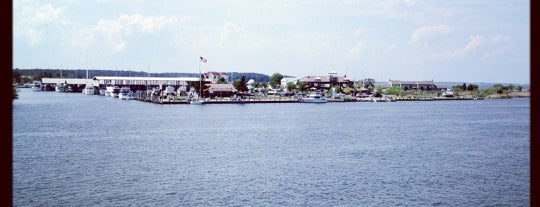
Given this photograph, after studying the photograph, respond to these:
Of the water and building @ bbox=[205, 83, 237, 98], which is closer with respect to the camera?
the water

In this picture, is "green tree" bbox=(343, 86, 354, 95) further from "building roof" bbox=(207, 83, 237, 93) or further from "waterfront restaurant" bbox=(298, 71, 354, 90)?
"building roof" bbox=(207, 83, 237, 93)

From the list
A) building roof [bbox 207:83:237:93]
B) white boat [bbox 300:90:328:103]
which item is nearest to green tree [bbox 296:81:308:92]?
white boat [bbox 300:90:328:103]

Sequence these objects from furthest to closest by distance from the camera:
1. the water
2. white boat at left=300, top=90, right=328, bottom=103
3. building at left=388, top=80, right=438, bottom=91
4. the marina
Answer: building at left=388, top=80, right=438, bottom=91 < white boat at left=300, top=90, right=328, bottom=103 < the marina < the water

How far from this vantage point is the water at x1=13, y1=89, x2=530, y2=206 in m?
11.6

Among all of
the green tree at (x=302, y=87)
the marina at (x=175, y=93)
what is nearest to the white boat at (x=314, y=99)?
the marina at (x=175, y=93)

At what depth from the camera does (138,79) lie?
237 feet

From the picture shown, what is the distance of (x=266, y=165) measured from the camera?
634 inches

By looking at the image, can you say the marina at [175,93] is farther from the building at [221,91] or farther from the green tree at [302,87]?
the green tree at [302,87]

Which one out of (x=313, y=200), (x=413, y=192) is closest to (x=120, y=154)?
(x=313, y=200)

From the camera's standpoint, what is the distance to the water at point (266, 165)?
38.2 ft

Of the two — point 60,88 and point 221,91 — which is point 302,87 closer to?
point 221,91
